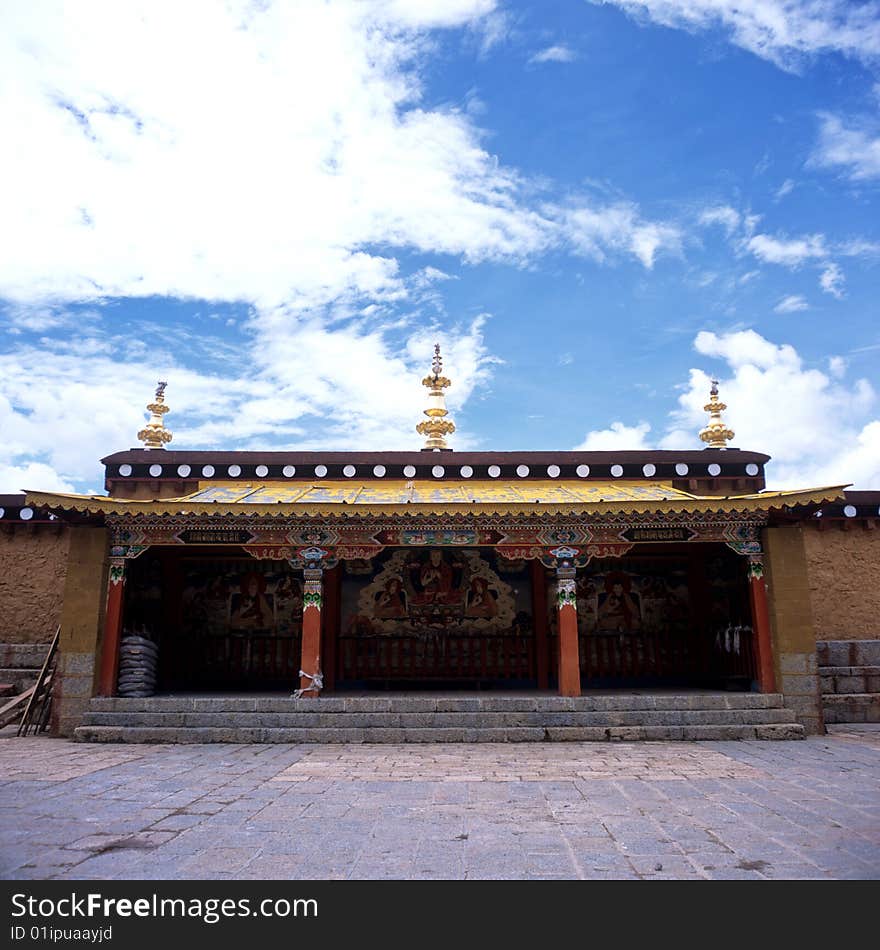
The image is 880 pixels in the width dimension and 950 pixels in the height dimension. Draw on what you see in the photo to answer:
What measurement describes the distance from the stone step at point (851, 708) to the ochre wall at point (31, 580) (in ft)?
44.9

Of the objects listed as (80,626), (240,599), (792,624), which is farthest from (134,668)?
(792,624)

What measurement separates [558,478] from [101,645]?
28.9ft

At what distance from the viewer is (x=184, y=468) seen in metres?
14.7

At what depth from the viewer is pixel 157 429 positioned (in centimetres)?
1602

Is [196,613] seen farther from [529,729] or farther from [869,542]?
[869,542]

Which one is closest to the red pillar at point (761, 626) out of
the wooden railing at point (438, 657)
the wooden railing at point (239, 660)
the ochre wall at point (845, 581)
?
the ochre wall at point (845, 581)

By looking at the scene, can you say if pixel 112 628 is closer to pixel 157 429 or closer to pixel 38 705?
pixel 38 705

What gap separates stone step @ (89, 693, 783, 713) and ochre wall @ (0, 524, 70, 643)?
446 centimetres

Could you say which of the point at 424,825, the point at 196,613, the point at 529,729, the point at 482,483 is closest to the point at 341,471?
the point at 482,483

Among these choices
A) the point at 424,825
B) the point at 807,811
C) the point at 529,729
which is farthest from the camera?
the point at 529,729

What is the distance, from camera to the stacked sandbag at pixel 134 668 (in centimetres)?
1064

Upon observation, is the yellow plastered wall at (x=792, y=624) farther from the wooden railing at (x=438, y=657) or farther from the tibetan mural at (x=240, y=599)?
the tibetan mural at (x=240, y=599)

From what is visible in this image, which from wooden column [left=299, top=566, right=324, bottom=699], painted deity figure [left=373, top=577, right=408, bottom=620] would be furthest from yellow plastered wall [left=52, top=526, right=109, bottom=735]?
painted deity figure [left=373, top=577, right=408, bottom=620]
